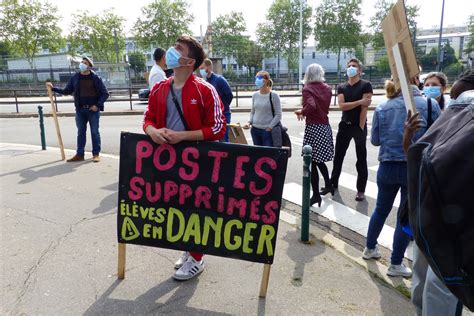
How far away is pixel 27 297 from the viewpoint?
294cm

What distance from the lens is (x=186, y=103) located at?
296cm

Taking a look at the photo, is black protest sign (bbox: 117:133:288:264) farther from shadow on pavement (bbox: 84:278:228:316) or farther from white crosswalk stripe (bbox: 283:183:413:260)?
white crosswalk stripe (bbox: 283:183:413:260)

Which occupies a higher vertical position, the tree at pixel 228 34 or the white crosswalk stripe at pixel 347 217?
the tree at pixel 228 34

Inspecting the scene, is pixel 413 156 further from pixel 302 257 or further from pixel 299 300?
pixel 302 257

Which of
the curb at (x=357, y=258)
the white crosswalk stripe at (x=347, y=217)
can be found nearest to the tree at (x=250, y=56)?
the white crosswalk stripe at (x=347, y=217)

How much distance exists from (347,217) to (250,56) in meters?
66.0

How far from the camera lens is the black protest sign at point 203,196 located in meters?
2.86

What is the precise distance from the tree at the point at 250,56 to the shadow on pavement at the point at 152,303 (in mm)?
66692

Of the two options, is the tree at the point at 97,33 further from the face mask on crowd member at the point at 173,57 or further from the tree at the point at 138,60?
the face mask on crowd member at the point at 173,57

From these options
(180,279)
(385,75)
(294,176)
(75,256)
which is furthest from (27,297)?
(385,75)

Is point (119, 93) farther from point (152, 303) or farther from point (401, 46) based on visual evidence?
point (401, 46)

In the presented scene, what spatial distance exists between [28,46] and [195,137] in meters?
49.0

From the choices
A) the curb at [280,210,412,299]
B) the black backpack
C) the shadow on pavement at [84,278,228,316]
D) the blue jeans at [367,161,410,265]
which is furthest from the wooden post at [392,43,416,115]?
the shadow on pavement at [84,278,228,316]

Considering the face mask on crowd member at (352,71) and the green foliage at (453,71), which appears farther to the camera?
the green foliage at (453,71)
